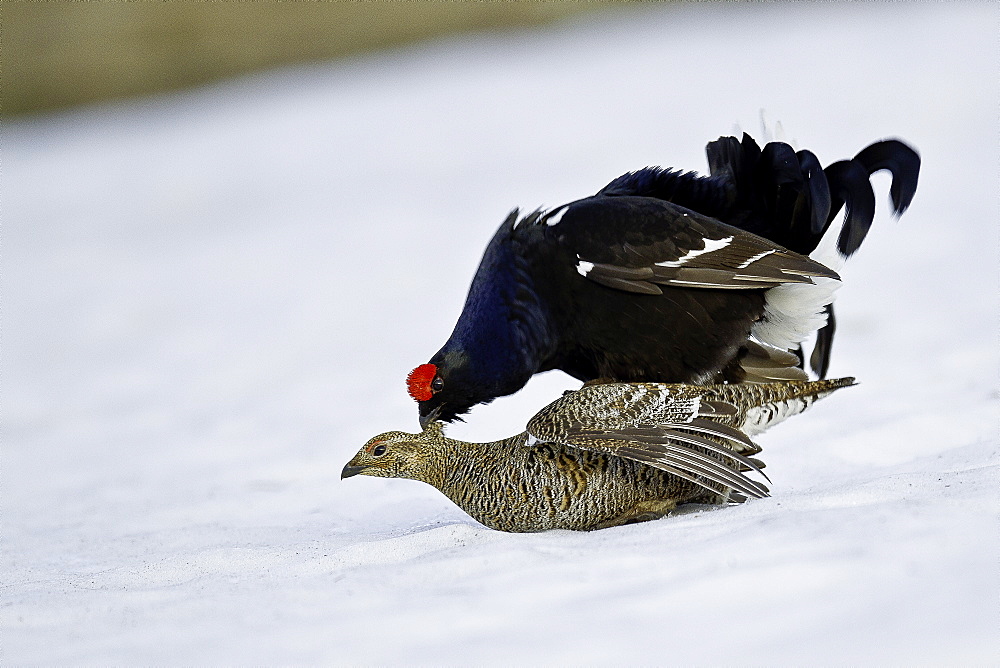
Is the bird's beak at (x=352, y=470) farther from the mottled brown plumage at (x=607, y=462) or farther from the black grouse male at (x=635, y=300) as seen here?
the black grouse male at (x=635, y=300)

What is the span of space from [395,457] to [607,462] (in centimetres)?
72

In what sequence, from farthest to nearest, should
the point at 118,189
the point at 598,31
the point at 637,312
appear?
1. the point at 598,31
2. the point at 118,189
3. the point at 637,312

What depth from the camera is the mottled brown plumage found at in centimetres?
336

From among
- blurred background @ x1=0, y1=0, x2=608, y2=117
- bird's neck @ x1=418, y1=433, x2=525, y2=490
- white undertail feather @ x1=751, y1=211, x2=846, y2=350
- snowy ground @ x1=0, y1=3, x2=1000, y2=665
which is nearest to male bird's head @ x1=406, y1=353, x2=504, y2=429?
bird's neck @ x1=418, y1=433, x2=525, y2=490

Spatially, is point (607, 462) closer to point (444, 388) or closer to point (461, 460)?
point (461, 460)

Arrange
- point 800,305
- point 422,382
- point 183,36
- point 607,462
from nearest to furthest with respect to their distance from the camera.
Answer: point 607,462 → point 422,382 → point 800,305 → point 183,36

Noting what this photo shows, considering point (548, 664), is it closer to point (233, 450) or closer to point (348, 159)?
point (233, 450)

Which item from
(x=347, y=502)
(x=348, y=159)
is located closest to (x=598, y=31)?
(x=348, y=159)

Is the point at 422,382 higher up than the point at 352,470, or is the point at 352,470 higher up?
the point at 422,382

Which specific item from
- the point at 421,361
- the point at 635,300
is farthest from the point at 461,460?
the point at 421,361

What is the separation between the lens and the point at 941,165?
9766 millimetres

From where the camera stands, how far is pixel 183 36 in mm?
15984

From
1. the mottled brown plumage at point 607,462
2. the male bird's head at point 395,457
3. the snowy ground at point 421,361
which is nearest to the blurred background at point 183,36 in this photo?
the snowy ground at point 421,361

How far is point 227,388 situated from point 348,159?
6.57 m
